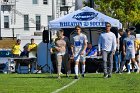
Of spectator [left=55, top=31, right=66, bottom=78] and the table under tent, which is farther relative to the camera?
the table under tent

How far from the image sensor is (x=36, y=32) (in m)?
75.1

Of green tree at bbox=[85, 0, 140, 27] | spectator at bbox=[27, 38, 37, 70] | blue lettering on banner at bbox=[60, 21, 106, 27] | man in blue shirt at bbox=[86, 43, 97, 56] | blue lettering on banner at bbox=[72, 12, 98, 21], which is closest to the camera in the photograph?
man in blue shirt at bbox=[86, 43, 97, 56]

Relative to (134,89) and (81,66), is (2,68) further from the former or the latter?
(134,89)

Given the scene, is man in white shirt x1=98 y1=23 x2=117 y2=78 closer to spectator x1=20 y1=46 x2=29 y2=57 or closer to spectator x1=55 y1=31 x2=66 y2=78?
spectator x1=55 y1=31 x2=66 y2=78

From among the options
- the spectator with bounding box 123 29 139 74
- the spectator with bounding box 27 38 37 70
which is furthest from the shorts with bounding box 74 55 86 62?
the spectator with bounding box 27 38 37 70

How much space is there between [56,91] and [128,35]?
483 inches

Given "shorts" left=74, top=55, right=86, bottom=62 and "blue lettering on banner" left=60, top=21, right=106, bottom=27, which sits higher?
"blue lettering on banner" left=60, top=21, right=106, bottom=27

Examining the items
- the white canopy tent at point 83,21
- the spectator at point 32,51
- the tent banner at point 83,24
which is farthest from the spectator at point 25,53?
the tent banner at point 83,24

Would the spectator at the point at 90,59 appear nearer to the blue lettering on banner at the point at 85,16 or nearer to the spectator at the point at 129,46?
the blue lettering on banner at the point at 85,16

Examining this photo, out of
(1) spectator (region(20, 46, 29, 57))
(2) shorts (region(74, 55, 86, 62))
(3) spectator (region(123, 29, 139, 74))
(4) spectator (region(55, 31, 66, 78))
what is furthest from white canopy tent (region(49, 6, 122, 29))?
(4) spectator (region(55, 31, 66, 78))

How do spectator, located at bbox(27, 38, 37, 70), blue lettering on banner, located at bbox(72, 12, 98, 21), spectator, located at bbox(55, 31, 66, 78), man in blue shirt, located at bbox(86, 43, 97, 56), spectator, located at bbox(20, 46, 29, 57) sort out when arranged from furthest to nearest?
spectator, located at bbox(20, 46, 29, 57)
spectator, located at bbox(27, 38, 37, 70)
blue lettering on banner, located at bbox(72, 12, 98, 21)
man in blue shirt, located at bbox(86, 43, 97, 56)
spectator, located at bbox(55, 31, 66, 78)

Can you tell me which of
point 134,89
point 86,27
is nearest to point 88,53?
point 86,27

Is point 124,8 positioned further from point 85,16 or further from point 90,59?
point 90,59

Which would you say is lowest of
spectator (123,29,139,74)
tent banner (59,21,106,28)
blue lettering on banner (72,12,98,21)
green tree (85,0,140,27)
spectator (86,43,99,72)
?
spectator (86,43,99,72)
